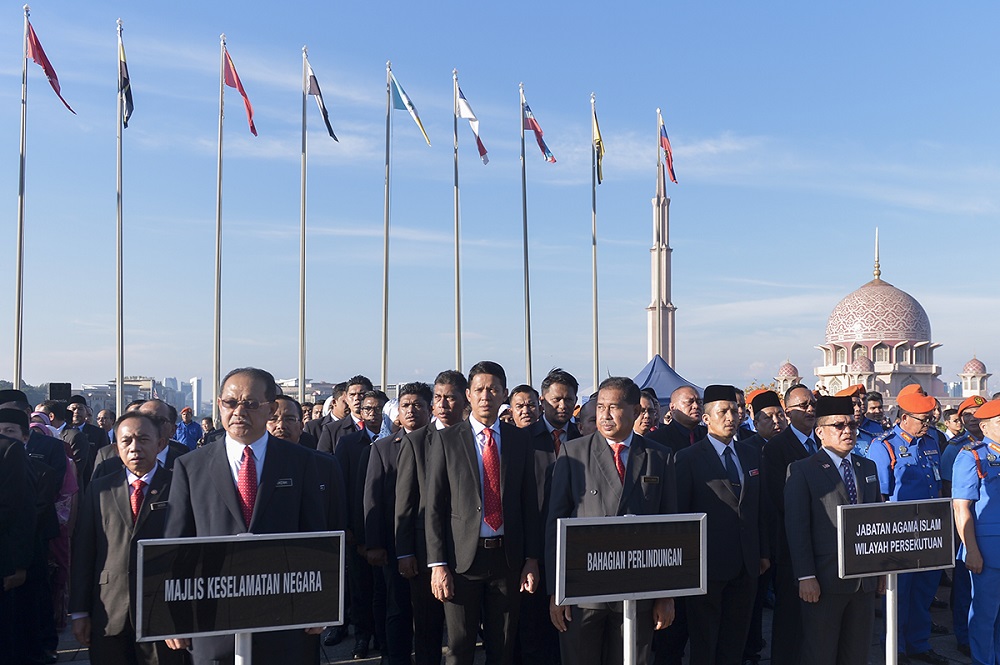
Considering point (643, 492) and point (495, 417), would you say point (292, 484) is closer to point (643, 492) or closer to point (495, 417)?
point (495, 417)

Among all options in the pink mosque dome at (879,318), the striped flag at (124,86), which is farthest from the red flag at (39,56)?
the pink mosque dome at (879,318)

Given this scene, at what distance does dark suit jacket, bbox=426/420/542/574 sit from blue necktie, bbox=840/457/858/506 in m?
1.87

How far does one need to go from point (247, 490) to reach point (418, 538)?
159cm

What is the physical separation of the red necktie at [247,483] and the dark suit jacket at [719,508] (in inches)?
103

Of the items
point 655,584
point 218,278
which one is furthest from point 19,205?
point 655,584

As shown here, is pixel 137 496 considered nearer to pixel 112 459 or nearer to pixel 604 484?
pixel 112 459

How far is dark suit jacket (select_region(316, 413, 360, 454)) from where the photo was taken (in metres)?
8.58

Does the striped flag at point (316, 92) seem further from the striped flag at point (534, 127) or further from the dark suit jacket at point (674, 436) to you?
the dark suit jacket at point (674, 436)

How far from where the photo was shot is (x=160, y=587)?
137 inches

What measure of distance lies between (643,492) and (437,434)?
1288 mm

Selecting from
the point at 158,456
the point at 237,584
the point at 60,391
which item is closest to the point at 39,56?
the point at 60,391

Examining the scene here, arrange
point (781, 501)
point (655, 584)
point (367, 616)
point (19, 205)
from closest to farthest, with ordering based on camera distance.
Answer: point (655, 584) → point (781, 501) → point (367, 616) → point (19, 205)

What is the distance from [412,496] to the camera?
5.44 metres

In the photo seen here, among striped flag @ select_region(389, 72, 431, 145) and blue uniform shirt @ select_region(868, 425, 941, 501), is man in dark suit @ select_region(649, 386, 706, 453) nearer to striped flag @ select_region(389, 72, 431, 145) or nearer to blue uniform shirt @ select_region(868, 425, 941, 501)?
blue uniform shirt @ select_region(868, 425, 941, 501)
